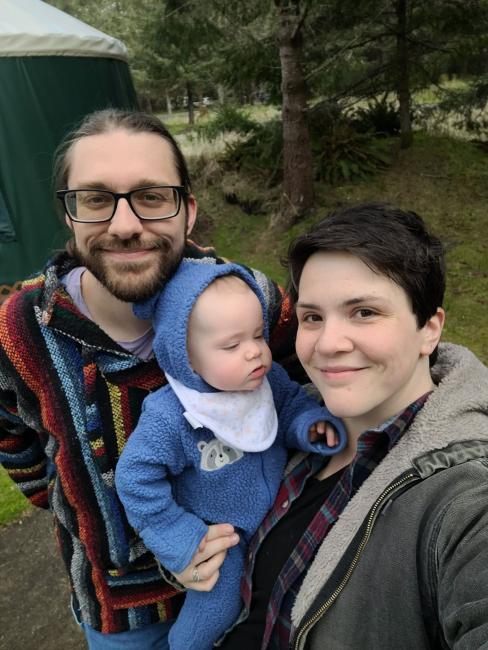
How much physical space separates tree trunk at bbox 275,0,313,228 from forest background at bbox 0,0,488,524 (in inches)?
0.6

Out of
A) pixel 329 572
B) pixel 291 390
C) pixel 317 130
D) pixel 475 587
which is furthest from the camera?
pixel 317 130

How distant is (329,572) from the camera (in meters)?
1.22

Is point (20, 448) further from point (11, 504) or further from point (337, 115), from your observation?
point (337, 115)

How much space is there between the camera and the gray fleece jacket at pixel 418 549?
3.32 feet

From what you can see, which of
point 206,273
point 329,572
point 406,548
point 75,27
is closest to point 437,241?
point 206,273

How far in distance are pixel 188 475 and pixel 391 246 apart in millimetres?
938

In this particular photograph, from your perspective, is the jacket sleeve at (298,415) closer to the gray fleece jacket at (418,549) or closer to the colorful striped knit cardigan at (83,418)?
the gray fleece jacket at (418,549)

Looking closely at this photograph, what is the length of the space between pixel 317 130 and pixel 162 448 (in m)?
7.76

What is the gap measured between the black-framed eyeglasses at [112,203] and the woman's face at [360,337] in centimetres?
57

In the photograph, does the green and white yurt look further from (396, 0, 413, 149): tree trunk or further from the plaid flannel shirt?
the plaid flannel shirt

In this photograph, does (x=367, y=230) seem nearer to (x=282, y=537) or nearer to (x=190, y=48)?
(x=282, y=537)

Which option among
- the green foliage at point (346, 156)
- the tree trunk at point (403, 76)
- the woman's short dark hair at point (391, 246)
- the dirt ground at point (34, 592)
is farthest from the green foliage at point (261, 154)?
the woman's short dark hair at point (391, 246)

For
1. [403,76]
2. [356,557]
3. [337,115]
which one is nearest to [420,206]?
[403,76]

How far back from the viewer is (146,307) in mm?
1602
